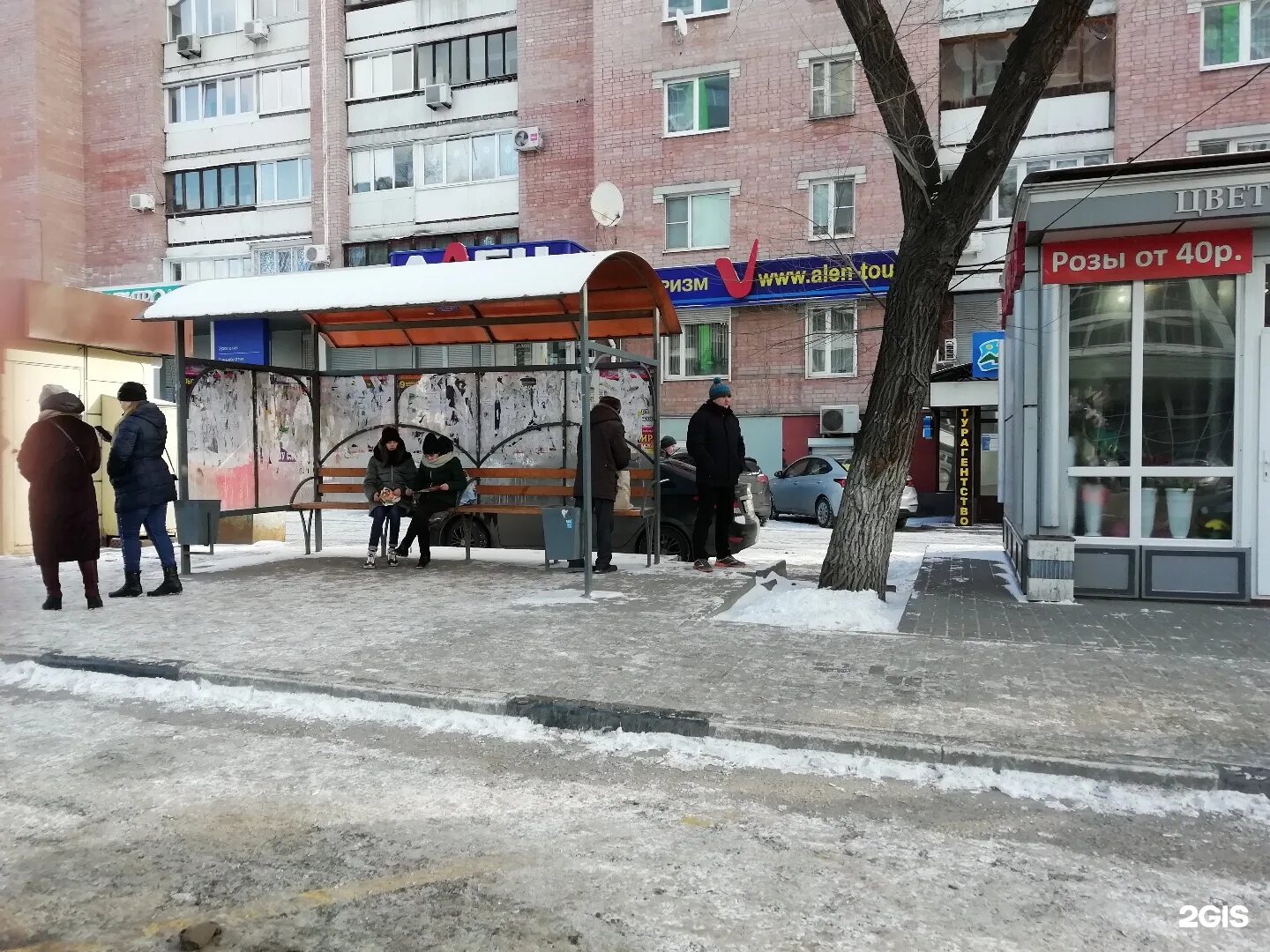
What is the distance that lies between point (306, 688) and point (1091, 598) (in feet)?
22.7

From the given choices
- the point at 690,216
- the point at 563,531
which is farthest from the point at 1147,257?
the point at 690,216

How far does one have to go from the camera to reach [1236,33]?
21.8 m

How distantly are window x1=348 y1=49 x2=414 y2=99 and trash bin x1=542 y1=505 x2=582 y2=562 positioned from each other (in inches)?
966

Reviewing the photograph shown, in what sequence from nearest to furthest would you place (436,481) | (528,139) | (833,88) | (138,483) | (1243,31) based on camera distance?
(138,483)
(436,481)
(1243,31)
(833,88)
(528,139)

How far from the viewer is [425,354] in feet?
49.4

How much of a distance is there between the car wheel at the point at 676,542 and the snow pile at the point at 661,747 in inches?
257

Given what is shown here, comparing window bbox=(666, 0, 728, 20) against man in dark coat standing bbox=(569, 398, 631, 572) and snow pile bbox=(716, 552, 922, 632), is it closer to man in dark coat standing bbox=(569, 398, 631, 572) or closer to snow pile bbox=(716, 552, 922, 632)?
man in dark coat standing bbox=(569, 398, 631, 572)

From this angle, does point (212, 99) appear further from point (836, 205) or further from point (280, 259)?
point (836, 205)

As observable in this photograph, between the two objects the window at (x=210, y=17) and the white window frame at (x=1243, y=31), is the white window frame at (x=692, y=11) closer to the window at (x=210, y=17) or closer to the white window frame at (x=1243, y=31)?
the white window frame at (x=1243, y=31)

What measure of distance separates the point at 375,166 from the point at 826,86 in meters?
14.3

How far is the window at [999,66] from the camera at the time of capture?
75.2 ft

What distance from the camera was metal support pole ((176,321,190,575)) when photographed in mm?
10336

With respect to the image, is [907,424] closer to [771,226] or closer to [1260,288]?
[1260,288]

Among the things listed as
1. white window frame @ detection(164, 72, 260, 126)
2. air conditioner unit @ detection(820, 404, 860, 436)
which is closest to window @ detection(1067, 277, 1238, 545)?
air conditioner unit @ detection(820, 404, 860, 436)
